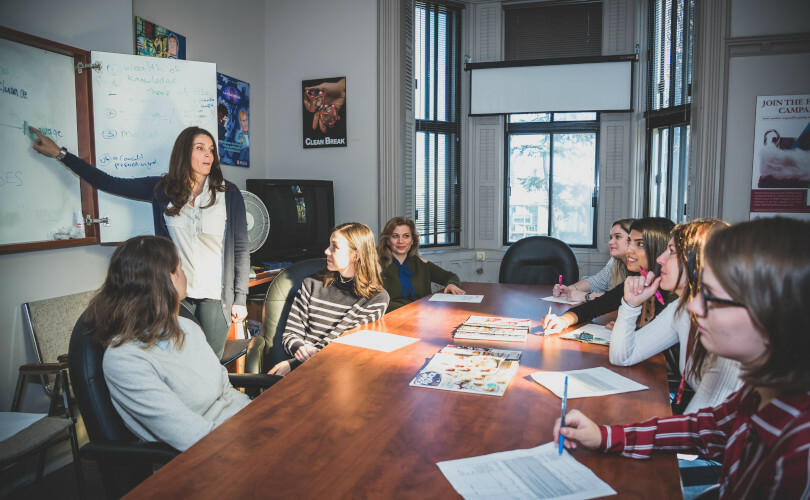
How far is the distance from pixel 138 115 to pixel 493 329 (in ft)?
6.94

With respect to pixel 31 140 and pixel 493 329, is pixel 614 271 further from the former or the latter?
pixel 31 140

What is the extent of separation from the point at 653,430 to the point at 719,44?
3.90 meters

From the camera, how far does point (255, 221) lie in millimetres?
3520

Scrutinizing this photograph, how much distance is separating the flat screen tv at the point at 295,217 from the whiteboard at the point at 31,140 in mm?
1436

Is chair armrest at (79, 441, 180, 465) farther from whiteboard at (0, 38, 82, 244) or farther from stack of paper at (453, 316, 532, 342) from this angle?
whiteboard at (0, 38, 82, 244)

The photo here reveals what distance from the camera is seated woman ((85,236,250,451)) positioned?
143 centimetres

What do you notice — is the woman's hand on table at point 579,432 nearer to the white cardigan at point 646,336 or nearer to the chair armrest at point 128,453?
the white cardigan at point 646,336

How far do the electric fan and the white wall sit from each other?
119 centimetres

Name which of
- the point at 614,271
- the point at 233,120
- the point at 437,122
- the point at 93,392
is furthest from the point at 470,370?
the point at 437,122

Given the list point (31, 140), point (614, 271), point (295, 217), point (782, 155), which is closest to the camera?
point (31, 140)

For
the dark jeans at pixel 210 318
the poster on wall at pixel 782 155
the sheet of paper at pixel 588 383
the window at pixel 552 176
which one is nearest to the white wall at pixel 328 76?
the window at pixel 552 176

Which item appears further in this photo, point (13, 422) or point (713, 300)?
point (13, 422)

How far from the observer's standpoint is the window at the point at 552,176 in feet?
18.2

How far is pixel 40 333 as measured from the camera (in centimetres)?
250
